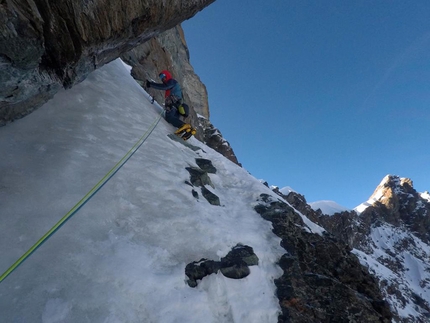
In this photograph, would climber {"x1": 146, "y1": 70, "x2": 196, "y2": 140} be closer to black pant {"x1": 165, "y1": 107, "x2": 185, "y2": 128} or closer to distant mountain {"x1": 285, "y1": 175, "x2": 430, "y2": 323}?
black pant {"x1": 165, "y1": 107, "x2": 185, "y2": 128}

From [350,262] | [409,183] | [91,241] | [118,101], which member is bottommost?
[91,241]

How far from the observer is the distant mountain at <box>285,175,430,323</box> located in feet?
200

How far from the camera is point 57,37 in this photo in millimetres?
3752

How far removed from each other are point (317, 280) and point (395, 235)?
10993 centimetres

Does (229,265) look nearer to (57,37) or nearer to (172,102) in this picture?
(57,37)

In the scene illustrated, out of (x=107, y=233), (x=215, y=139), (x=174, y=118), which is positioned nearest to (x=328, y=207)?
(x=215, y=139)

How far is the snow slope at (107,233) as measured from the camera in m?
3.41

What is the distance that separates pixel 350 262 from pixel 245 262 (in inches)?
170

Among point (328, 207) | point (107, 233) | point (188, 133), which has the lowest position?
point (107, 233)

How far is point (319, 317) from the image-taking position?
507 cm

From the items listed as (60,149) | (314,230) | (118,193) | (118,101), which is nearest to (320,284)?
(314,230)

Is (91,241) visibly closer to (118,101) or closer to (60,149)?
(60,149)

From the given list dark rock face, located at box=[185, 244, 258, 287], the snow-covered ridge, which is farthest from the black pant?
the snow-covered ridge

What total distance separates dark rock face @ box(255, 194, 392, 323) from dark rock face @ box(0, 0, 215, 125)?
19.3ft
